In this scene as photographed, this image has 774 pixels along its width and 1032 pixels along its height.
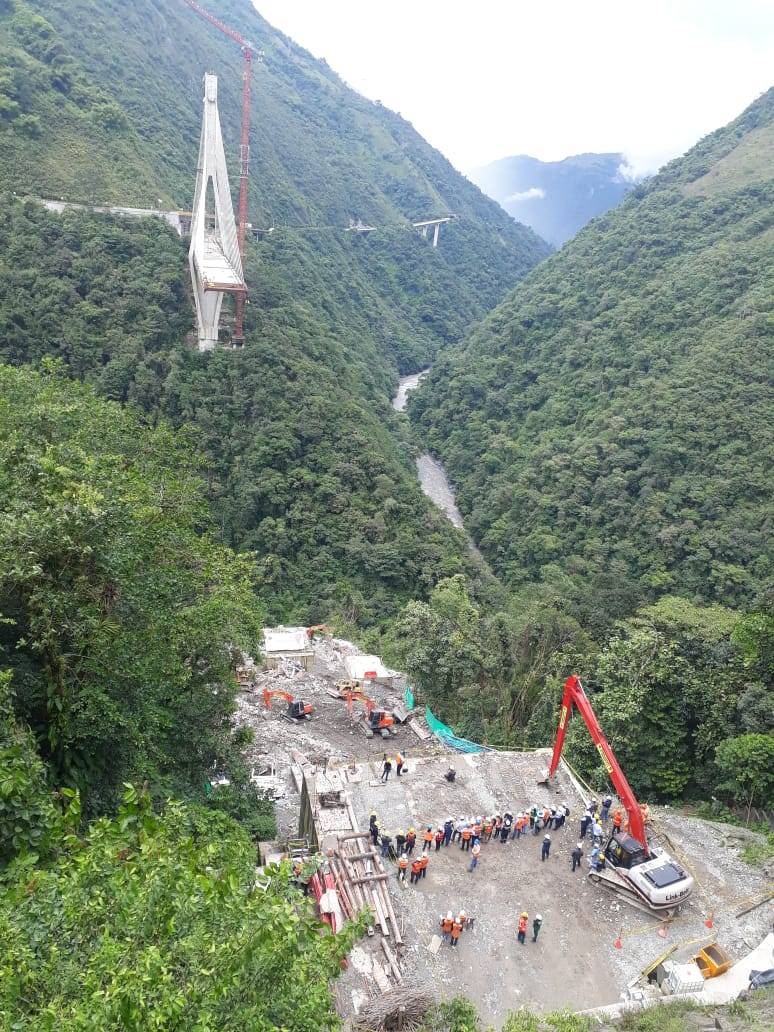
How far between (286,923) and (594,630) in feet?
72.9

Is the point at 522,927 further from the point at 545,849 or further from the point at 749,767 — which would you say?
the point at 749,767

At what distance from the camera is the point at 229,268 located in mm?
43594

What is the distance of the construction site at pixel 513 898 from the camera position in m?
11.0

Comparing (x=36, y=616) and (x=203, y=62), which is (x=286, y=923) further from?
(x=203, y=62)

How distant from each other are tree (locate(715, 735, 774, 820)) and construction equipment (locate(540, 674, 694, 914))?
9.59ft

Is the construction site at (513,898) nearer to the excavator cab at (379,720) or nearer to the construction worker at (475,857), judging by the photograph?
the construction worker at (475,857)

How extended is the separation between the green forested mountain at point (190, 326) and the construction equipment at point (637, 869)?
11.0 metres

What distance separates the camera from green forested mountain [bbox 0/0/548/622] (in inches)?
1491

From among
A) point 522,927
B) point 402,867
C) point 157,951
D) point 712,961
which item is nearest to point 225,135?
point 402,867

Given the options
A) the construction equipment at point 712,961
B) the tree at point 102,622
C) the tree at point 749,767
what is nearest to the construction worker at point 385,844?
the tree at point 102,622

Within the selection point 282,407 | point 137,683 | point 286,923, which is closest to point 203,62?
point 282,407

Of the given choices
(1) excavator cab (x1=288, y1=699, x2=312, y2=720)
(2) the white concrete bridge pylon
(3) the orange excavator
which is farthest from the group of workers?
(2) the white concrete bridge pylon

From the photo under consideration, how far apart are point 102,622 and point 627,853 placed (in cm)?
1033

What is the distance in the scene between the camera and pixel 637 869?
12906mm
